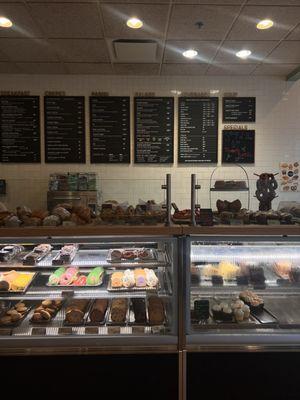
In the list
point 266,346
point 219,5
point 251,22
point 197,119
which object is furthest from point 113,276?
point 197,119

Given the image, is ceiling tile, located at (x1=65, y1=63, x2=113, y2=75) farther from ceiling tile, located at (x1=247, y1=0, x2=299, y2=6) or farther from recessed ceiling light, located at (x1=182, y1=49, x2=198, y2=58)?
ceiling tile, located at (x1=247, y1=0, x2=299, y2=6)

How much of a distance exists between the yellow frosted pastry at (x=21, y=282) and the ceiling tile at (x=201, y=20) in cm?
263

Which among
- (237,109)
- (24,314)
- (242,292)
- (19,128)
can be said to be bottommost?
(24,314)

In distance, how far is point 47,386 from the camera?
6.93 feet

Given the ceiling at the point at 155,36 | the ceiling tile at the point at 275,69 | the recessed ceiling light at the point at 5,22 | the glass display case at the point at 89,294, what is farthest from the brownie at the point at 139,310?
the ceiling tile at the point at 275,69

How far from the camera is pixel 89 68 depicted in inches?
190

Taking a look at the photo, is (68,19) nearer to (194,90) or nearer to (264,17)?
(264,17)

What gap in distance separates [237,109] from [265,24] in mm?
1683

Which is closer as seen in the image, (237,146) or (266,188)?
(266,188)

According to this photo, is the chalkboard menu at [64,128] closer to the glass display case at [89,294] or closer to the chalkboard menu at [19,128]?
the chalkboard menu at [19,128]

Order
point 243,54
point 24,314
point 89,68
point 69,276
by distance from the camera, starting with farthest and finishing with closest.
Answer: point 89,68 < point 243,54 < point 69,276 < point 24,314

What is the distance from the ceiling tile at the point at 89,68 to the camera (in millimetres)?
4703

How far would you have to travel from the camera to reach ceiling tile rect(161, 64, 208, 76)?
4.69 meters

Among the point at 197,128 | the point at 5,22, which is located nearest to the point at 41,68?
the point at 5,22
